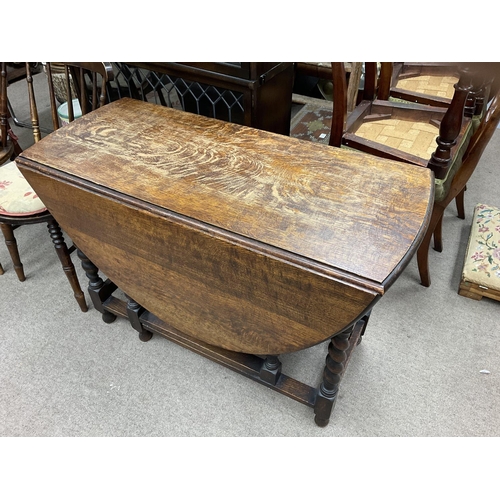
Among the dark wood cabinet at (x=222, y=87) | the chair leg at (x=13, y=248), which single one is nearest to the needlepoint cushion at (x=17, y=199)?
the chair leg at (x=13, y=248)

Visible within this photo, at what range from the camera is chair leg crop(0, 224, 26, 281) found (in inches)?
61.1

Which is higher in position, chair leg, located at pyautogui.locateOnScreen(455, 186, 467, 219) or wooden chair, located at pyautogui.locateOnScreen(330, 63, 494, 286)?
wooden chair, located at pyautogui.locateOnScreen(330, 63, 494, 286)

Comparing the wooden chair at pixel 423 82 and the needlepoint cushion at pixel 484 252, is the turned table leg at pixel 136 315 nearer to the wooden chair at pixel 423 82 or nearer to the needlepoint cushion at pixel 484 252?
the needlepoint cushion at pixel 484 252

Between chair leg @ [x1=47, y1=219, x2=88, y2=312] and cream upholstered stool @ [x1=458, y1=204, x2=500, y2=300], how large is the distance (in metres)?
1.55

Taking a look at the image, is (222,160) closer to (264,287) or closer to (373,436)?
(264,287)

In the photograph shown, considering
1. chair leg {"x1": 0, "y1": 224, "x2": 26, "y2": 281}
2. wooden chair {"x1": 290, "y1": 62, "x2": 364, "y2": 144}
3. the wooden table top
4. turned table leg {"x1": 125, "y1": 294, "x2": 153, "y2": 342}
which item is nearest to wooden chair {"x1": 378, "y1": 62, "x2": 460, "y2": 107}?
wooden chair {"x1": 290, "y1": 62, "x2": 364, "y2": 144}

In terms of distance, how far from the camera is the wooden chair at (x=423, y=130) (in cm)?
128

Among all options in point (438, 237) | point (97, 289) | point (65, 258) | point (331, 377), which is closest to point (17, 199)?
point (65, 258)

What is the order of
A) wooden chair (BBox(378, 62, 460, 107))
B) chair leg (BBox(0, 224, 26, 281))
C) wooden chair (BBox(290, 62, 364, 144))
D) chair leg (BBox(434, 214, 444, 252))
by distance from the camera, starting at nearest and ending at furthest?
chair leg (BBox(0, 224, 26, 281))
chair leg (BBox(434, 214, 444, 252))
wooden chair (BBox(378, 62, 460, 107))
wooden chair (BBox(290, 62, 364, 144))

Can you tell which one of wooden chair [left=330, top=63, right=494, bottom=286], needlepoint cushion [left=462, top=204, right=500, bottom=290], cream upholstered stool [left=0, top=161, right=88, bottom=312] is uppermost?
wooden chair [left=330, top=63, right=494, bottom=286]

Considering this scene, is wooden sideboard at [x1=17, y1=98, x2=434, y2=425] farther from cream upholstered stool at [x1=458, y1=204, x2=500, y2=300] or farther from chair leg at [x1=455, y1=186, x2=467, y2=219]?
chair leg at [x1=455, y1=186, x2=467, y2=219]

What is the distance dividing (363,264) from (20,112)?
116 inches

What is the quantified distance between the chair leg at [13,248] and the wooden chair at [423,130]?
134cm

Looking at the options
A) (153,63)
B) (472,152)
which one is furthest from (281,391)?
(153,63)
